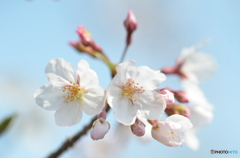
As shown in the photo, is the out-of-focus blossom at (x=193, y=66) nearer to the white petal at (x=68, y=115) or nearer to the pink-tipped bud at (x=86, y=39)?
the pink-tipped bud at (x=86, y=39)

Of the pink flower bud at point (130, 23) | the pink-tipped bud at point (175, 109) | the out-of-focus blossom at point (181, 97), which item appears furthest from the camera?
the pink flower bud at point (130, 23)

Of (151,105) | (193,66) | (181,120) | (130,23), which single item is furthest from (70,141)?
(193,66)

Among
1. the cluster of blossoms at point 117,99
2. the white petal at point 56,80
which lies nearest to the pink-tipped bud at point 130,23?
the cluster of blossoms at point 117,99

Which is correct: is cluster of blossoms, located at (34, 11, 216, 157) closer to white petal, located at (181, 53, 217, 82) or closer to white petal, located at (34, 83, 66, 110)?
white petal, located at (34, 83, 66, 110)

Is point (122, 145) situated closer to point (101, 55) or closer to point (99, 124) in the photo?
point (101, 55)

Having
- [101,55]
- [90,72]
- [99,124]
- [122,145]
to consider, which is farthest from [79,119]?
[122,145]

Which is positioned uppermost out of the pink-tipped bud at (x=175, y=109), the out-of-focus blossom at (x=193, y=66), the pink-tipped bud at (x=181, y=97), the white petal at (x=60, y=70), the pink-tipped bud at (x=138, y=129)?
the out-of-focus blossom at (x=193, y=66)

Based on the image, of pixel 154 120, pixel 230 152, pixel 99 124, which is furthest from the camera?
pixel 230 152
